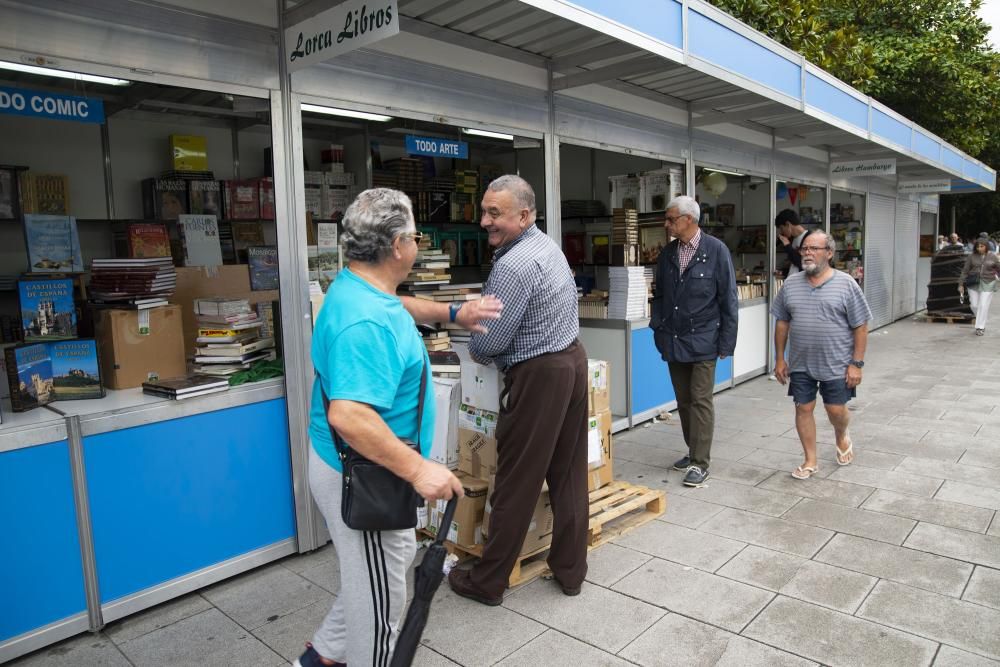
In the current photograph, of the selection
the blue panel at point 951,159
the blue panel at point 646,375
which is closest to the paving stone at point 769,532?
the blue panel at point 646,375

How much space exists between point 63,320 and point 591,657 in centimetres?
271

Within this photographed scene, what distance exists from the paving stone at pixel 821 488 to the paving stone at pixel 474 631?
7.39 feet

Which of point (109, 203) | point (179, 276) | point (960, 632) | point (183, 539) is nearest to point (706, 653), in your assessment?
point (960, 632)

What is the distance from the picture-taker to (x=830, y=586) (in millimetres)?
3164

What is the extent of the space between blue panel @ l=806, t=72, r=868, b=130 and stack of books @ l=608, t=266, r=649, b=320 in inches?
85.7

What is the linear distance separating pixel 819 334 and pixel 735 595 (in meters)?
1.99

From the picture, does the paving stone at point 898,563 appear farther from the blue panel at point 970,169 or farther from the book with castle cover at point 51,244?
the blue panel at point 970,169

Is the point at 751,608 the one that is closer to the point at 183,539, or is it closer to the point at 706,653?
the point at 706,653

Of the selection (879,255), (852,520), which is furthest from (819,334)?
(879,255)

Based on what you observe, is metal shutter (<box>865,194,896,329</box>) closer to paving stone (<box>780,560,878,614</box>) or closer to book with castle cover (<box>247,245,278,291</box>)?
paving stone (<box>780,560,878,614</box>)

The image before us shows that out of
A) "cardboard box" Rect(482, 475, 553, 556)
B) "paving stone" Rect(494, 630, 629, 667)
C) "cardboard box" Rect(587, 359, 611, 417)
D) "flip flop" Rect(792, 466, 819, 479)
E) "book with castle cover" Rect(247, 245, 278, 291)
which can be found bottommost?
"paving stone" Rect(494, 630, 629, 667)

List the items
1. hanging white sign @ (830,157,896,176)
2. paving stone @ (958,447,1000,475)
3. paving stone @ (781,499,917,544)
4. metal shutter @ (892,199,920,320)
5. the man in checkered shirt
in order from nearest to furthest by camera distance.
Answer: the man in checkered shirt, paving stone @ (781,499,917,544), paving stone @ (958,447,1000,475), hanging white sign @ (830,157,896,176), metal shutter @ (892,199,920,320)

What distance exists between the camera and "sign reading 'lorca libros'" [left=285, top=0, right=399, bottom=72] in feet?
9.15

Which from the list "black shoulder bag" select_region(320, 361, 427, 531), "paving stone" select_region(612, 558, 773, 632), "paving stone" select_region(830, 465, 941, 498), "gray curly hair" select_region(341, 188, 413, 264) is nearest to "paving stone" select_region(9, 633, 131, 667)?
"black shoulder bag" select_region(320, 361, 427, 531)
